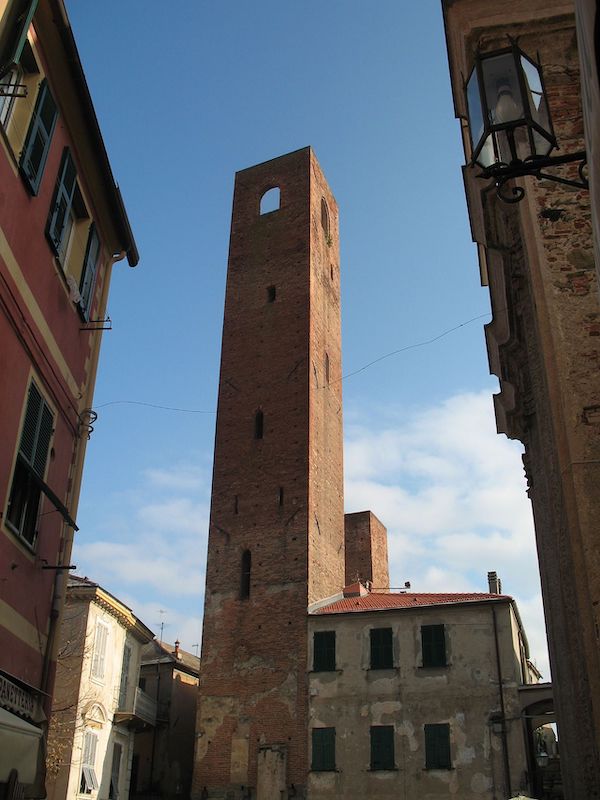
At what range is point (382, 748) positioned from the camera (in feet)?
63.2

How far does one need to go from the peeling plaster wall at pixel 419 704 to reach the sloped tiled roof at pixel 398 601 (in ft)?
0.84

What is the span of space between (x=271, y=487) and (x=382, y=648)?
19.6 feet

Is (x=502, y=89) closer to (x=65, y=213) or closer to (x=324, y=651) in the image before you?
(x=65, y=213)

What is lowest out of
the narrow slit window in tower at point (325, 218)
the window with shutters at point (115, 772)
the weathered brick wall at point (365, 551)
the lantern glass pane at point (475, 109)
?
the window with shutters at point (115, 772)

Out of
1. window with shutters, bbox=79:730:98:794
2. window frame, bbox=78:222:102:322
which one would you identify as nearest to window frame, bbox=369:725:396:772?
window with shutters, bbox=79:730:98:794

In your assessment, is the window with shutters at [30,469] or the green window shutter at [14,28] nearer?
the green window shutter at [14,28]

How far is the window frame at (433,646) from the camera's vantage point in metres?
19.9

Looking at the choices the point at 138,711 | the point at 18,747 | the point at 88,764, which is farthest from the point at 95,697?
the point at 18,747

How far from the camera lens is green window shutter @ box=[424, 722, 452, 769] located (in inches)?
733

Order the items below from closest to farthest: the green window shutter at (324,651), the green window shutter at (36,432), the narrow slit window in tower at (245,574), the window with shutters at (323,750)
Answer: the green window shutter at (36,432), the window with shutters at (323,750), the green window shutter at (324,651), the narrow slit window in tower at (245,574)

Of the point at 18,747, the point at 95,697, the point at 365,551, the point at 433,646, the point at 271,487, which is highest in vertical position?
the point at 365,551

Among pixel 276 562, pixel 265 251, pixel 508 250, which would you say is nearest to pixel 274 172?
pixel 265 251

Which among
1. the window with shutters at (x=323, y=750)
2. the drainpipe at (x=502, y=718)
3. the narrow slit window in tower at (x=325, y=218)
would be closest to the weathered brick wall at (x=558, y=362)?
the drainpipe at (x=502, y=718)

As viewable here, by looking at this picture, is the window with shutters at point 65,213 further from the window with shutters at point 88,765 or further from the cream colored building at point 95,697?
the window with shutters at point 88,765
